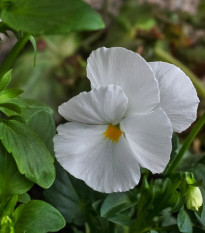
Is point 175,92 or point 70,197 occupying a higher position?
point 175,92

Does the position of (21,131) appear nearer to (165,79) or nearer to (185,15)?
(165,79)

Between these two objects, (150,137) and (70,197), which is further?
(70,197)

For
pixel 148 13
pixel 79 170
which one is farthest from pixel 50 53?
pixel 79 170

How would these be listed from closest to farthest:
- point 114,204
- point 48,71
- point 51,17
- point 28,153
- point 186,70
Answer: point 51,17
point 28,153
point 114,204
point 186,70
point 48,71

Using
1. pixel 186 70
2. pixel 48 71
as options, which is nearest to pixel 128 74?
pixel 186 70

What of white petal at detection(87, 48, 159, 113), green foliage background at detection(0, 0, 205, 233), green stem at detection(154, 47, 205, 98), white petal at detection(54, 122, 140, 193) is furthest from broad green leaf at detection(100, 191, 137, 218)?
green stem at detection(154, 47, 205, 98)

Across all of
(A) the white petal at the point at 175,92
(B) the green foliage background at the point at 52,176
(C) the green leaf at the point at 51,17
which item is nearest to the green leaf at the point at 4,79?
(B) the green foliage background at the point at 52,176

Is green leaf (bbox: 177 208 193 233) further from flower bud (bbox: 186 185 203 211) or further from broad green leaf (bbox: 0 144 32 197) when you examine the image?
broad green leaf (bbox: 0 144 32 197)

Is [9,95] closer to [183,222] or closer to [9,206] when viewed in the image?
[9,206]
